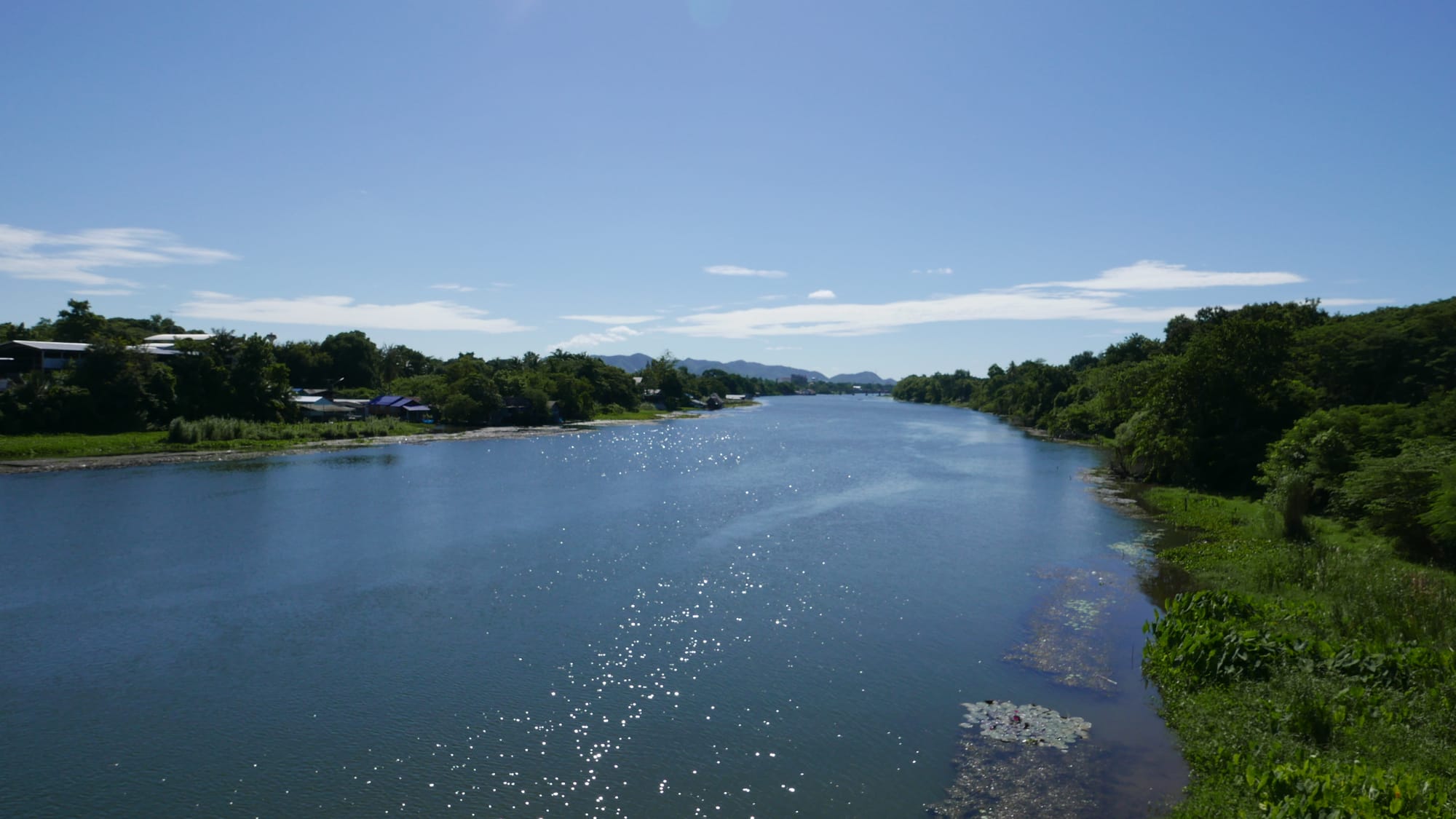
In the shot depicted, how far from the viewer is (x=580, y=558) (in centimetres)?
2558

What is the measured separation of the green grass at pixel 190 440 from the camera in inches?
1858

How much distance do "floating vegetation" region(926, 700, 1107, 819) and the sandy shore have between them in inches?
2022

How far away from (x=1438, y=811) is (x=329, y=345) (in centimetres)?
10678

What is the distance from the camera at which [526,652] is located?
1708 cm

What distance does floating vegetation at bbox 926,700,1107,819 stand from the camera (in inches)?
422

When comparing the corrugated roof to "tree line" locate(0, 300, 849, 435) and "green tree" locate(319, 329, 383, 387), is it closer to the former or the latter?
"tree line" locate(0, 300, 849, 435)

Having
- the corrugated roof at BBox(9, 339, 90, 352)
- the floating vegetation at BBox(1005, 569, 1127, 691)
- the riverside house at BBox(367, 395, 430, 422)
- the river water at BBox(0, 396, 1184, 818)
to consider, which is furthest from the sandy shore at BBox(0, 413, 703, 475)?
the floating vegetation at BBox(1005, 569, 1127, 691)

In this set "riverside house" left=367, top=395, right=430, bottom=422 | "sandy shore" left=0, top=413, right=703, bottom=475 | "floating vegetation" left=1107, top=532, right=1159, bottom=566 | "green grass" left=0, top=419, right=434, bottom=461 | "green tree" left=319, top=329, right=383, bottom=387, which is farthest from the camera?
"green tree" left=319, top=329, right=383, bottom=387

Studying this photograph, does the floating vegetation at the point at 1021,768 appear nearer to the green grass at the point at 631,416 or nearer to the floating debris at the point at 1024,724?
the floating debris at the point at 1024,724

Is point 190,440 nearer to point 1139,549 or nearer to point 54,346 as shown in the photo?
point 54,346

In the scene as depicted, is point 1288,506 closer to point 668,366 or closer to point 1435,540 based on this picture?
point 1435,540

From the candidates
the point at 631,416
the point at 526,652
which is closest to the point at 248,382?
the point at 631,416

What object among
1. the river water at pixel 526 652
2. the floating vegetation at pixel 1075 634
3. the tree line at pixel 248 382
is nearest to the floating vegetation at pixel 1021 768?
the river water at pixel 526 652

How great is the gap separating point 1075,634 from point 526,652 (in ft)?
41.7
